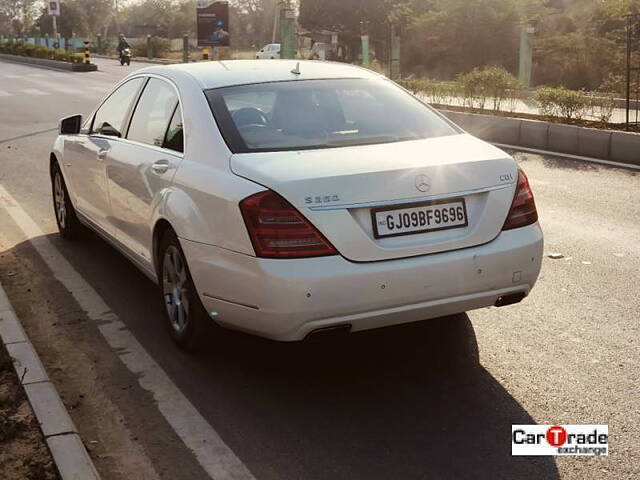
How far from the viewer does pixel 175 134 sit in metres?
5.24

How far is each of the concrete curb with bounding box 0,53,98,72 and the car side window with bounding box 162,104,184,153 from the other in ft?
126

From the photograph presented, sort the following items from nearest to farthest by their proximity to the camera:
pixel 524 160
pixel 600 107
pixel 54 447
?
pixel 54 447 < pixel 524 160 < pixel 600 107

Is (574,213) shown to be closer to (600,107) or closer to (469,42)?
(600,107)

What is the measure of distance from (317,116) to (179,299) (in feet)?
4.20

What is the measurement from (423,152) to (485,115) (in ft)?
36.7

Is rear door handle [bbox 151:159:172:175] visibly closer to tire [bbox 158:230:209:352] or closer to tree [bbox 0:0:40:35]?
tire [bbox 158:230:209:352]

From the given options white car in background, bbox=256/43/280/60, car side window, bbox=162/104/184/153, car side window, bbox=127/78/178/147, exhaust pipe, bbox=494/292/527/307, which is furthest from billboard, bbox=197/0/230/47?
exhaust pipe, bbox=494/292/527/307

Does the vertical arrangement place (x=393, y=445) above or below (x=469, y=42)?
below

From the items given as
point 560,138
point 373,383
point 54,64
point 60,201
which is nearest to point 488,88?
point 560,138

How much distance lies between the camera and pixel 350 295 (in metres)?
4.15

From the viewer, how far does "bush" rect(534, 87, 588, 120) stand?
14.2 metres

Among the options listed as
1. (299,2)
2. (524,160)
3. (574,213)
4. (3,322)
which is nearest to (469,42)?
(299,2)

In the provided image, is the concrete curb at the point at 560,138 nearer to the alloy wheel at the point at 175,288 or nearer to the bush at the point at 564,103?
the bush at the point at 564,103

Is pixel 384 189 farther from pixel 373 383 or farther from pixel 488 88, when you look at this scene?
pixel 488 88
